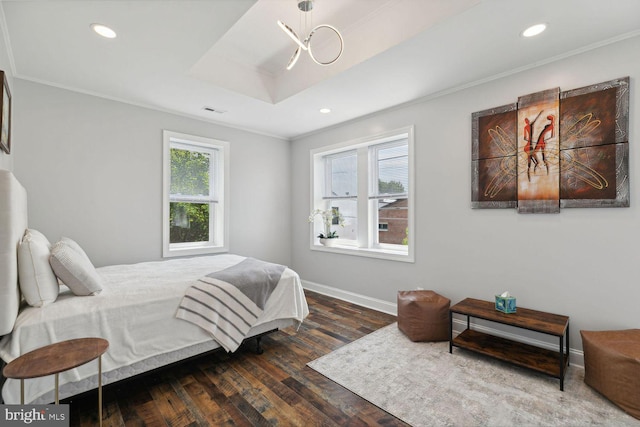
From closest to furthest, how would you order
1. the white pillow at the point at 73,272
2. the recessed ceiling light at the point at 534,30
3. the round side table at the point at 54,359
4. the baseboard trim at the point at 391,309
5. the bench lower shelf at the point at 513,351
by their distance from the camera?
the round side table at the point at 54,359
the white pillow at the point at 73,272
the recessed ceiling light at the point at 534,30
the bench lower shelf at the point at 513,351
the baseboard trim at the point at 391,309

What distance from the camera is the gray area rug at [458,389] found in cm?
182

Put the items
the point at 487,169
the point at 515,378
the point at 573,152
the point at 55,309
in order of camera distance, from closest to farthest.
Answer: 1. the point at 55,309
2. the point at 515,378
3. the point at 573,152
4. the point at 487,169

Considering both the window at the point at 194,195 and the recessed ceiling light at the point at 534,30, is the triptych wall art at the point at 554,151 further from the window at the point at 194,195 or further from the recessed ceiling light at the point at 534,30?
the window at the point at 194,195

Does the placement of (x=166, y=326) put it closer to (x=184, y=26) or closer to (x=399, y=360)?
(x=399, y=360)

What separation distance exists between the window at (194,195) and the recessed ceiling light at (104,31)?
1.56 metres

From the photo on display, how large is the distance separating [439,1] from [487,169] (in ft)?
5.04

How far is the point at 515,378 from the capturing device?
7.33 ft

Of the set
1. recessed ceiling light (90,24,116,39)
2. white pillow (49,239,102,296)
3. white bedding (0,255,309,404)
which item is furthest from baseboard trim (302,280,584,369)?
recessed ceiling light (90,24,116,39)

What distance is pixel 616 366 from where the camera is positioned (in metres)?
1.85

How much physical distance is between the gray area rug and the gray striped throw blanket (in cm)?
67

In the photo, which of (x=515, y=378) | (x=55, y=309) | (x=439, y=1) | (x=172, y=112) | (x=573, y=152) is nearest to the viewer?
(x=55, y=309)

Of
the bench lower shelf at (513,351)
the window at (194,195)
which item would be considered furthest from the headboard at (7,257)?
the bench lower shelf at (513,351)

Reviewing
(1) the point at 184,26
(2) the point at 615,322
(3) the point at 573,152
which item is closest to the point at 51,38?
(1) the point at 184,26

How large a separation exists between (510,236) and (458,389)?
1440 mm
